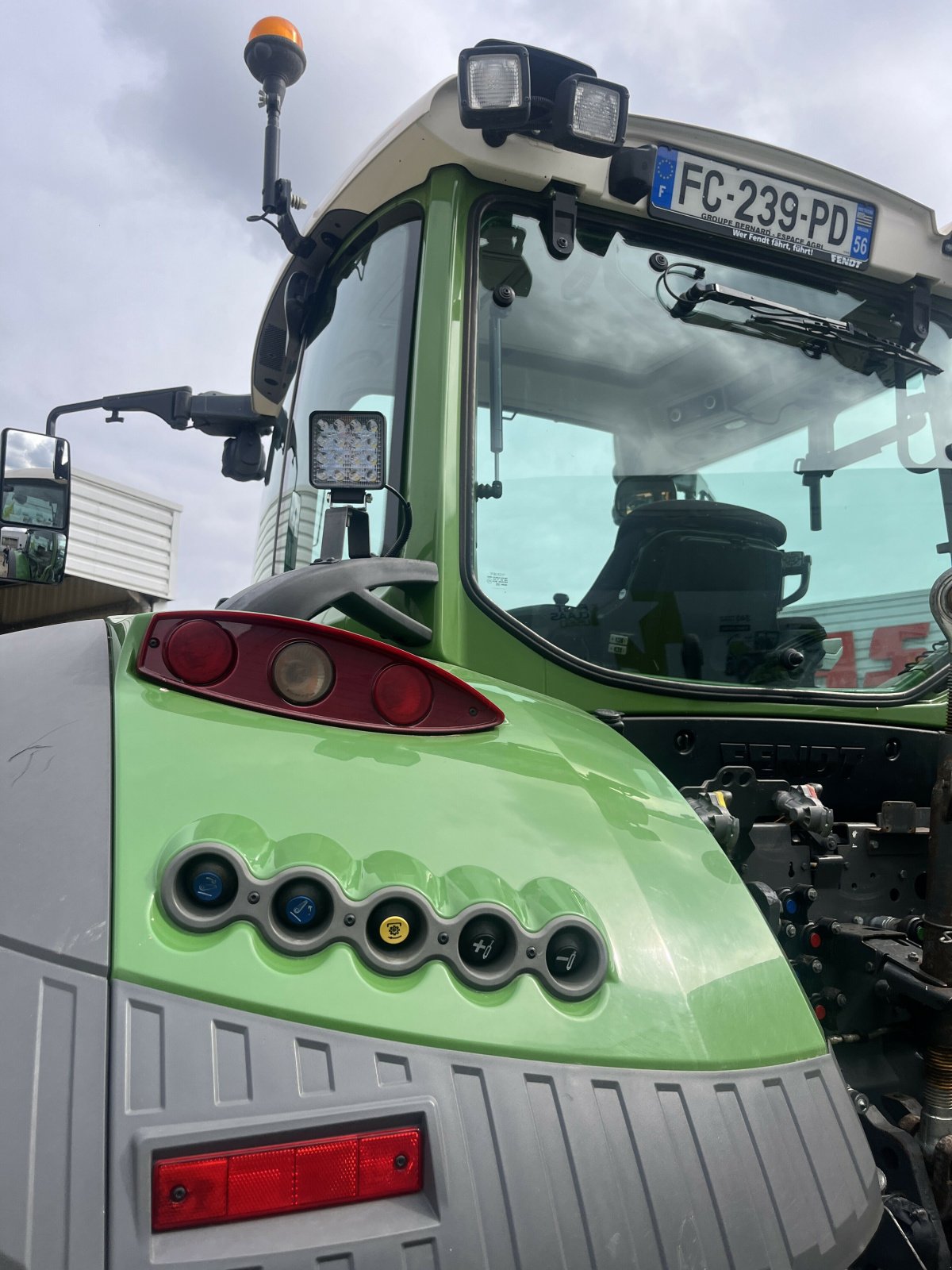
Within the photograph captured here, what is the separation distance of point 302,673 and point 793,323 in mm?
1840

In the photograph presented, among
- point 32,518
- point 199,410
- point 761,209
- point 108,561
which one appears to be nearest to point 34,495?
point 32,518

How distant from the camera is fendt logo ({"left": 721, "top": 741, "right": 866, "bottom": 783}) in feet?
7.30

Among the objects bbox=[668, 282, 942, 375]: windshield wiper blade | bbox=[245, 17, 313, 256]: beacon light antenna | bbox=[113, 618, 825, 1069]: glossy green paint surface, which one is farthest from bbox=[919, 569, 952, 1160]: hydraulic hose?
bbox=[245, 17, 313, 256]: beacon light antenna

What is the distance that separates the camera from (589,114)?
2.00m

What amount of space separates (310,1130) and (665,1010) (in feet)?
1.47

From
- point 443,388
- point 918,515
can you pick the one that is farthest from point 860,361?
point 443,388

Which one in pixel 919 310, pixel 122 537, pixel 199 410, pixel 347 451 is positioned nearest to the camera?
pixel 347 451

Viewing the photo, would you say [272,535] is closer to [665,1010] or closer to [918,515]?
[918,515]

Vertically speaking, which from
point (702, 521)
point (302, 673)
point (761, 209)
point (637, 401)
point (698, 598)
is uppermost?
point (761, 209)

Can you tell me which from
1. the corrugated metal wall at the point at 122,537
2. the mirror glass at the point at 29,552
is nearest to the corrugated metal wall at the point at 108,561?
the corrugated metal wall at the point at 122,537

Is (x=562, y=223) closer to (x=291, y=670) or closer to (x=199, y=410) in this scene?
(x=291, y=670)

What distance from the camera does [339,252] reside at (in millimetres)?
2658

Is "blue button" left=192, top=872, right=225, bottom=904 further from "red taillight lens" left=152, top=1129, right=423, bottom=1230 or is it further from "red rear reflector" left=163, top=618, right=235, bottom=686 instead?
"red rear reflector" left=163, top=618, right=235, bottom=686

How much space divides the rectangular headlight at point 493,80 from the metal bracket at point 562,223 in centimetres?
25
